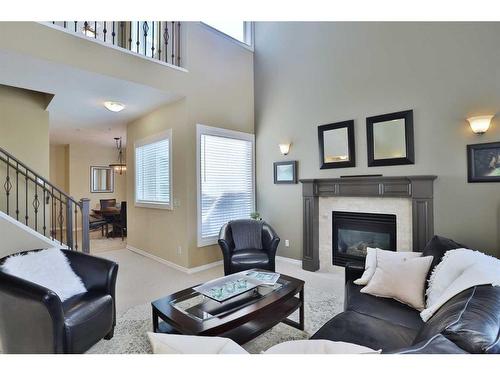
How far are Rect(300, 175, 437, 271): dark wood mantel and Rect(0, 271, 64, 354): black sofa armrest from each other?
3.38 meters

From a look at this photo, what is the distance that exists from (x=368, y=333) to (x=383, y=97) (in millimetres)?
3184

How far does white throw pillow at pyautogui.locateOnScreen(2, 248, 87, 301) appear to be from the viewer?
2.13m

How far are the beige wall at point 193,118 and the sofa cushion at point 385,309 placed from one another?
2773 mm

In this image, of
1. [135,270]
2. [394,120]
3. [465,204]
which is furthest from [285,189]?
[135,270]

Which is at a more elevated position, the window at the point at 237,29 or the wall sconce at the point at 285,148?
the window at the point at 237,29

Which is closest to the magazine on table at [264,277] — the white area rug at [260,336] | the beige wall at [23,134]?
the white area rug at [260,336]

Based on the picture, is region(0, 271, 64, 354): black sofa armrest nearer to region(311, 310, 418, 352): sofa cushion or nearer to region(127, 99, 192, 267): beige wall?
region(311, 310, 418, 352): sofa cushion

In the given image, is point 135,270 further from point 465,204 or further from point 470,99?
point 470,99

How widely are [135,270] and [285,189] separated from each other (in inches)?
115

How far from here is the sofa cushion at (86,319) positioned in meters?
1.76

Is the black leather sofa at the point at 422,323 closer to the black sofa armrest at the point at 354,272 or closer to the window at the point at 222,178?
the black sofa armrest at the point at 354,272

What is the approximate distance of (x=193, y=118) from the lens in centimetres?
418

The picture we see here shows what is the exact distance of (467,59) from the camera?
292cm

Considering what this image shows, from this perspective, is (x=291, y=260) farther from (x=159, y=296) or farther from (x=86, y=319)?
(x=86, y=319)
